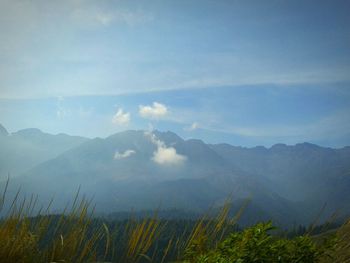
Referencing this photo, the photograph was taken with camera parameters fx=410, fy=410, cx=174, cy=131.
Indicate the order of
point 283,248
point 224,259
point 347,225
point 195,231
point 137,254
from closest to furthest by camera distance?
point 224,259, point 283,248, point 137,254, point 195,231, point 347,225

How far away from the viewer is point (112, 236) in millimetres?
4613

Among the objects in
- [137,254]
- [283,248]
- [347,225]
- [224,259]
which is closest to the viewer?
[224,259]

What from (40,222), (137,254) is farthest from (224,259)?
(40,222)

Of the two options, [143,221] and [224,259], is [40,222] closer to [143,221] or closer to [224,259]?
[143,221]

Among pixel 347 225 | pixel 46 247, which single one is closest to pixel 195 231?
pixel 46 247

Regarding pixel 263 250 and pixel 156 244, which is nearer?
pixel 263 250

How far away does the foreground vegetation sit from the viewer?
11.8 ft

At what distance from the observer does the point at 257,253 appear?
11.6 ft

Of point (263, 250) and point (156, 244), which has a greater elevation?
point (263, 250)

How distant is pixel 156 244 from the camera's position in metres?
4.19

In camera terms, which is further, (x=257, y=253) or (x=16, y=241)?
(x=16, y=241)

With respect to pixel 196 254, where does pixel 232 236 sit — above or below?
above

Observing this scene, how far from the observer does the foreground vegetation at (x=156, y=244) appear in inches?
142

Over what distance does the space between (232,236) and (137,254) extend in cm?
124
